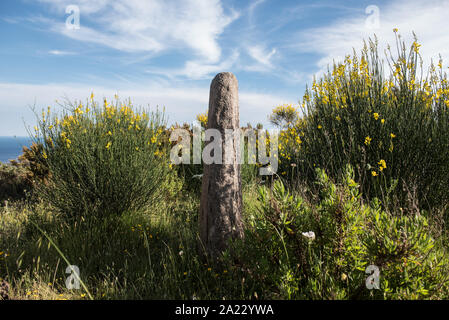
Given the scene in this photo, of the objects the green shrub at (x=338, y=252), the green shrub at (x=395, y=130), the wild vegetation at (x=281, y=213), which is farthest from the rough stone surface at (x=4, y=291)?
the green shrub at (x=395, y=130)

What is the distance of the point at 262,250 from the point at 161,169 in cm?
296

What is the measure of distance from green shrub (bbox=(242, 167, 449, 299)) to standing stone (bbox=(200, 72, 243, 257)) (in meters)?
0.63

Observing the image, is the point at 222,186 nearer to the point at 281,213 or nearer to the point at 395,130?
the point at 281,213

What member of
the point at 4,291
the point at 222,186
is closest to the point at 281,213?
the point at 222,186

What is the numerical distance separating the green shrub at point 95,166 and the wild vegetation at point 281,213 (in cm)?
2

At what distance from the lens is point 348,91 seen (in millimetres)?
4375

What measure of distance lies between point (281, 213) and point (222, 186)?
3.02 ft

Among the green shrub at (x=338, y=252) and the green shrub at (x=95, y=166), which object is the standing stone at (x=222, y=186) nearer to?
the green shrub at (x=338, y=252)

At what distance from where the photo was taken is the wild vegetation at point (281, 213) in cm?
202

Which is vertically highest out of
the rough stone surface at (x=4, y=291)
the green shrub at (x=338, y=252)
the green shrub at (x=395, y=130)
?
the green shrub at (x=395, y=130)

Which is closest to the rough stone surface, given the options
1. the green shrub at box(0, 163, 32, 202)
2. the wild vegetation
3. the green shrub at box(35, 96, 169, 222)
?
the wild vegetation

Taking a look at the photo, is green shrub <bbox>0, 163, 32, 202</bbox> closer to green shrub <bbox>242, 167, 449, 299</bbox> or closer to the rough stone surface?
Result: the rough stone surface
